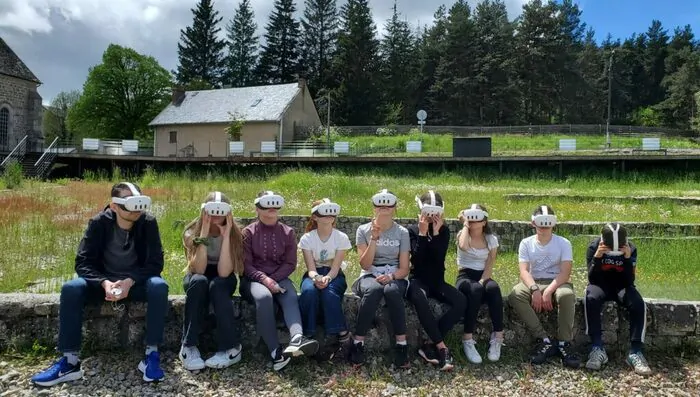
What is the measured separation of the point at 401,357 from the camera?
13.6 feet

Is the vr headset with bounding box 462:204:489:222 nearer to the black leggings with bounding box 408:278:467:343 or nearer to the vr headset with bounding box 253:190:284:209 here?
the black leggings with bounding box 408:278:467:343

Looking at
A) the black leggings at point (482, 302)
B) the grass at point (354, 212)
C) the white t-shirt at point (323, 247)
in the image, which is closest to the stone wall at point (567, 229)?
the grass at point (354, 212)

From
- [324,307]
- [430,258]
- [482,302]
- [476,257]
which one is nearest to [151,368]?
[324,307]

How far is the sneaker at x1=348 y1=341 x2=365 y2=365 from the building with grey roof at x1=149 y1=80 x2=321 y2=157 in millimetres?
32059

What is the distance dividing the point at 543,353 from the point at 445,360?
850 millimetres

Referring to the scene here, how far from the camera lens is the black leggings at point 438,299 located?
4.24m

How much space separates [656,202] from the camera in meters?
13.9

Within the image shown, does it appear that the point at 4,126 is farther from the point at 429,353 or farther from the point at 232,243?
the point at 429,353

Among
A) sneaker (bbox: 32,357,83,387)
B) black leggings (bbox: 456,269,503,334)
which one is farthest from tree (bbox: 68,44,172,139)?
black leggings (bbox: 456,269,503,334)

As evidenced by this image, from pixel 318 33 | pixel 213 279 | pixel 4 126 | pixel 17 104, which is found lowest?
pixel 213 279

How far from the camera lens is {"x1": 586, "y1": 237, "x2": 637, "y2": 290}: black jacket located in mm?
4414

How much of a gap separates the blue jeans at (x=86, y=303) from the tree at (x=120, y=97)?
5222cm

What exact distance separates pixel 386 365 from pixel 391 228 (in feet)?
3.98

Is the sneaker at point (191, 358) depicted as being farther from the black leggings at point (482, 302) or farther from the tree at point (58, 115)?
the tree at point (58, 115)
